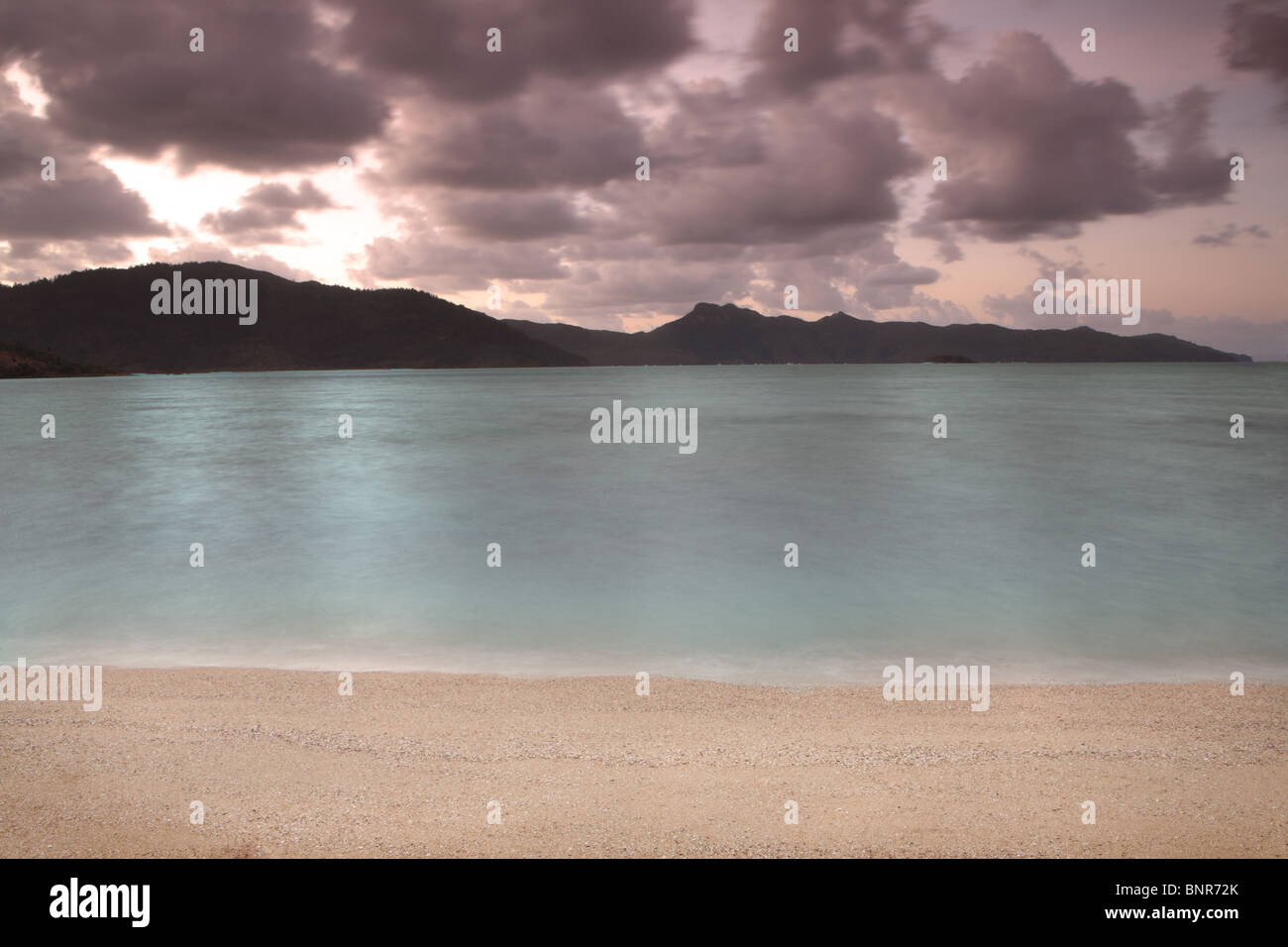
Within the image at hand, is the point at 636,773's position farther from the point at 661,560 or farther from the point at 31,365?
the point at 31,365

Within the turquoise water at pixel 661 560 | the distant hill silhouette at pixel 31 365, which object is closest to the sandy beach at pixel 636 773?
the turquoise water at pixel 661 560

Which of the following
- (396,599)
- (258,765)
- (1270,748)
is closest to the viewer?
(258,765)

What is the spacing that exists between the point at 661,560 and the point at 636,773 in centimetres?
760

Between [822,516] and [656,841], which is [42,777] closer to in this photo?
[656,841]

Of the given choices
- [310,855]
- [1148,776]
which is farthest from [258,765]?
[1148,776]

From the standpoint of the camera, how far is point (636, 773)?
14.6ft

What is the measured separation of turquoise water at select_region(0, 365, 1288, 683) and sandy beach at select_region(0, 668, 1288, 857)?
4.92ft

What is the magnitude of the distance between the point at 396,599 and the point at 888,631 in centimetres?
611

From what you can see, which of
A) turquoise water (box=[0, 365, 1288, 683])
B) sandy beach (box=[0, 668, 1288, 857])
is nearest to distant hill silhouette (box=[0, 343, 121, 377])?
turquoise water (box=[0, 365, 1288, 683])

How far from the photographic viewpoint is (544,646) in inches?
314

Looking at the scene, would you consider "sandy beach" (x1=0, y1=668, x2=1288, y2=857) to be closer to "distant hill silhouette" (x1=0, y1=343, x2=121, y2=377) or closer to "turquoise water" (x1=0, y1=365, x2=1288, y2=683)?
"turquoise water" (x1=0, y1=365, x2=1288, y2=683)

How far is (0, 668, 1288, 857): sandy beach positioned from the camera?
3770 mm

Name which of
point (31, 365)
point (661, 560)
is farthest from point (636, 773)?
point (31, 365)

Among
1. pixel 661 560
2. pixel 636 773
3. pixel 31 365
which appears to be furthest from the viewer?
pixel 31 365
